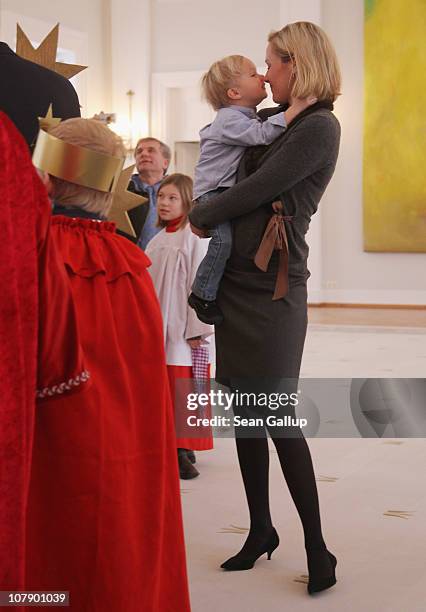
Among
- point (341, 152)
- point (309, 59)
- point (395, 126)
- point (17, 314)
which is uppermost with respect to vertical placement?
point (395, 126)

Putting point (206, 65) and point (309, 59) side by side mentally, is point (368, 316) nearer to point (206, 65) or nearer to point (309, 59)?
point (206, 65)

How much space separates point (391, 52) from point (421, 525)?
30.9 ft

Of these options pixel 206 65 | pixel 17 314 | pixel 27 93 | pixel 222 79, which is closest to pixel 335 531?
pixel 222 79

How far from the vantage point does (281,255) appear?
2668 millimetres

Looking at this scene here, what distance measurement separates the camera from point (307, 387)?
610 centimetres

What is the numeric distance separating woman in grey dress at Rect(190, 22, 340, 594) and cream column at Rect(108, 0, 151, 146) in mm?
10353

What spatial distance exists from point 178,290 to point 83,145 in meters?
2.04

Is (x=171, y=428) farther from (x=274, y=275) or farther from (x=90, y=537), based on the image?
(x=274, y=275)

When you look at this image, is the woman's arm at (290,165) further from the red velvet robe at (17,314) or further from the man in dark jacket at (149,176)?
the man in dark jacket at (149,176)

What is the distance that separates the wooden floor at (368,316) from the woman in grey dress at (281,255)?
7.11 metres

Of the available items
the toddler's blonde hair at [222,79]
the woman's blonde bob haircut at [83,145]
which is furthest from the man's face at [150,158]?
the woman's blonde bob haircut at [83,145]

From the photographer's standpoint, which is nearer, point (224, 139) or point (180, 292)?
point (224, 139)

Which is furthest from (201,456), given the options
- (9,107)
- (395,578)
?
(9,107)

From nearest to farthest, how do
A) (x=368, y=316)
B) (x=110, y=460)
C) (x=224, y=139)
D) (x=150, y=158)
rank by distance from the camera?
(x=110, y=460) → (x=224, y=139) → (x=150, y=158) → (x=368, y=316)
